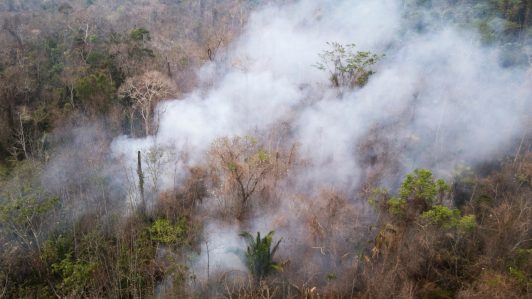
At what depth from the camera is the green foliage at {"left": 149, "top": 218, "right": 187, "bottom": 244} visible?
611 inches

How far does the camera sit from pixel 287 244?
15266mm

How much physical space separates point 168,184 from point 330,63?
1133cm

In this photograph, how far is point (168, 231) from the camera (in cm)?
1579

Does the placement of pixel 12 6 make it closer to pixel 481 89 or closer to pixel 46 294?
pixel 46 294

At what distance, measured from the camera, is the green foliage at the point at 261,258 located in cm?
1380

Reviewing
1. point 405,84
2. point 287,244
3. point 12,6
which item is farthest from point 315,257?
point 12,6

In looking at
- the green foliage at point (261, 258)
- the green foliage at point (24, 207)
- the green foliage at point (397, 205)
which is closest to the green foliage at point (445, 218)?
the green foliage at point (397, 205)

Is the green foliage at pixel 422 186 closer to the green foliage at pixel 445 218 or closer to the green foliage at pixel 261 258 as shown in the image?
the green foliage at pixel 445 218

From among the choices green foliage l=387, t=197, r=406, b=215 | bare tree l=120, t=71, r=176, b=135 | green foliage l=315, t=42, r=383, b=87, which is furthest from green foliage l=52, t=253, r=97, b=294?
green foliage l=315, t=42, r=383, b=87

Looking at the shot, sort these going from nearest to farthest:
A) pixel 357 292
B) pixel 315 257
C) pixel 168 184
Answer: pixel 357 292 → pixel 315 257 → pixel 168 184

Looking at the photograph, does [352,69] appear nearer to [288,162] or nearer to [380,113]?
[380,113]

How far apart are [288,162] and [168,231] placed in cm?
631

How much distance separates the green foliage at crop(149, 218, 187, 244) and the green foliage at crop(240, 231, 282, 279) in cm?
309

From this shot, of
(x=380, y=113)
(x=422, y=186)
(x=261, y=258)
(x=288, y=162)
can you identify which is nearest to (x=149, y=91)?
(x=288, y=162)
